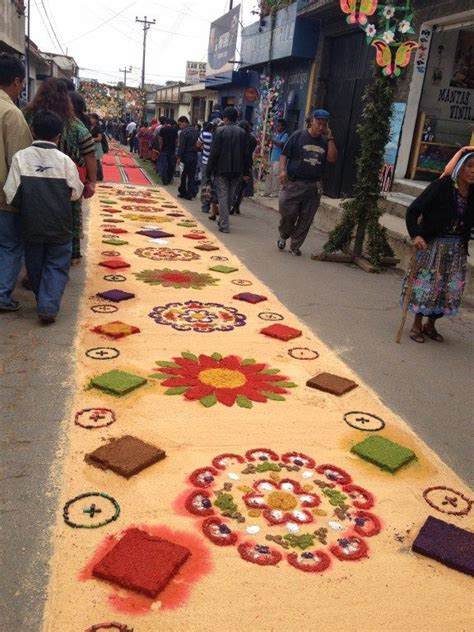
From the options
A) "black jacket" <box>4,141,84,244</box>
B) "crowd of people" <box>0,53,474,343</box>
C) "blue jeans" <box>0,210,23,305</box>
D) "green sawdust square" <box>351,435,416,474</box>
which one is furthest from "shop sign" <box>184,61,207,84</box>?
"green sawdust square" <box>351,435,416,474</box>

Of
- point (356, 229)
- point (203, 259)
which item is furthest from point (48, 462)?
point (356, 229)

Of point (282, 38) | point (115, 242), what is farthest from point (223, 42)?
point (115, 242)

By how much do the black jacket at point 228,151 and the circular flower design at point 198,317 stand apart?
3.92 m

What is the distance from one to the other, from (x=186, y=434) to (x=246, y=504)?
61cm

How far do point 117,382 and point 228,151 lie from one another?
5.80 metres

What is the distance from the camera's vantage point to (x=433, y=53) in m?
9.63

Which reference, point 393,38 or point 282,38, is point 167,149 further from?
point 393,38

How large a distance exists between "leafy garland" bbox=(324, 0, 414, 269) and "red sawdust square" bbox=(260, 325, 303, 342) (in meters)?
2.95

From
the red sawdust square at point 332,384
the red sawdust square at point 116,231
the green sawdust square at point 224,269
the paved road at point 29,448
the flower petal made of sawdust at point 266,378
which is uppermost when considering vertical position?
the red sawdust square at point 116,231

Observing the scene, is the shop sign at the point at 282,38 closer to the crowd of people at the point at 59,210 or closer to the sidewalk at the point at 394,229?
the sidewalk at the point at 394,229

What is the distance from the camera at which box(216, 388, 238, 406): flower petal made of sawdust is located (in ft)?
10.5

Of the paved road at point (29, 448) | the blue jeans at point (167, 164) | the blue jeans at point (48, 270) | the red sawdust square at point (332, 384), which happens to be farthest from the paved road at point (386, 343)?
the blue jeans at point (167, 164)

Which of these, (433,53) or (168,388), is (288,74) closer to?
(433,53)

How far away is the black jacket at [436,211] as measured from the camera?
430 centimetres
